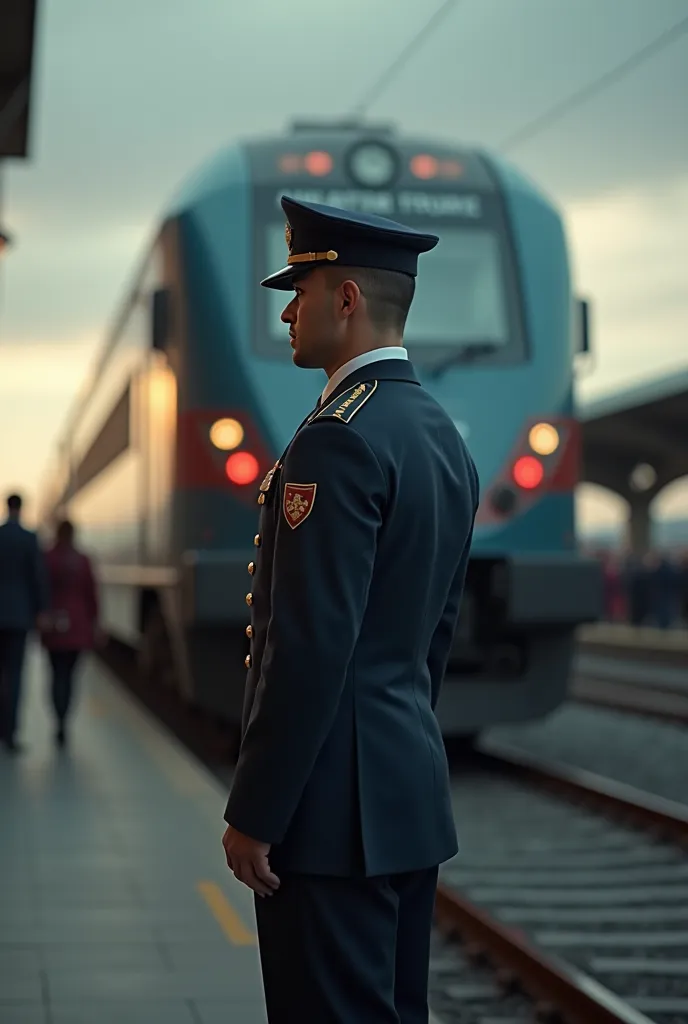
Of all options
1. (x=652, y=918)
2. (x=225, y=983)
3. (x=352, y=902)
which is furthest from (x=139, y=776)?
(x=352, y=902)

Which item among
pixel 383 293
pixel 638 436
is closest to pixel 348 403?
pixel 383 293

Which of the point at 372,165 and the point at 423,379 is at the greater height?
the point at 372,165

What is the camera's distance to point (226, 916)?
5.95m

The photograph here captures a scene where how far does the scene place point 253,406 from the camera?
29.5 feet

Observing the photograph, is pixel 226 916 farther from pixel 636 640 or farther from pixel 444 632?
pixel 636 640

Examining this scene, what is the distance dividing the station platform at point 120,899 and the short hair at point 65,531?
5.57 feet

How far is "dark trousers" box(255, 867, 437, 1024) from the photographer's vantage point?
104 inches

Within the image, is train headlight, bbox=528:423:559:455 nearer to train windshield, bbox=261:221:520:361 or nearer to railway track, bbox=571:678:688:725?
train windshield, bbox=261:221:520:361

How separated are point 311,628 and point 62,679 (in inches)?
357

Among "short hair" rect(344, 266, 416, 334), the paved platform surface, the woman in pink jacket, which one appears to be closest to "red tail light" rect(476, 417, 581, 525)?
the woman in pink jacket

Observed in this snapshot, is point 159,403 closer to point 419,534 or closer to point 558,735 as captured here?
point 558,735

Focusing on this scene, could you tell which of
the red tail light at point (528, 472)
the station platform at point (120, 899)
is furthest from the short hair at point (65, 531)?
the red tail light at point (528, 472)

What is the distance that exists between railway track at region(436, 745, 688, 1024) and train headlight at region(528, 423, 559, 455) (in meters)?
1.89

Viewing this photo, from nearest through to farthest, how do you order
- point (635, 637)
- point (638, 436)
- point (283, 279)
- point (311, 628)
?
point (311, 628) < point (283, 279) < point (635, 637) < point (638, 436)
